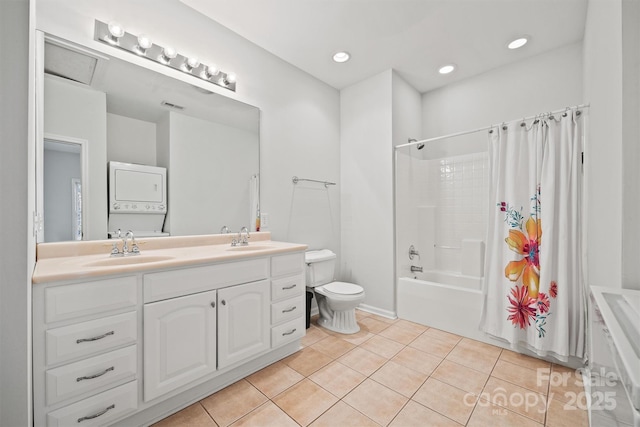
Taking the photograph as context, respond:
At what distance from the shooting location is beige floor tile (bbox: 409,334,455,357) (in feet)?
6.86

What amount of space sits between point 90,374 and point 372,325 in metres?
2.13

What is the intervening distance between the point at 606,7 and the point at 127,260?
2.79 m

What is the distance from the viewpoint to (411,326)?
2580mm

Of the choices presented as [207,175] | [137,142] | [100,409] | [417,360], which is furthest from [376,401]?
[137,142]

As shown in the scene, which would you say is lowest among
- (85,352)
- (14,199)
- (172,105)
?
(85,352)

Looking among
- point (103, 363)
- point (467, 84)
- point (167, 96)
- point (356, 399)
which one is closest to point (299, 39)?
point (167, 96)

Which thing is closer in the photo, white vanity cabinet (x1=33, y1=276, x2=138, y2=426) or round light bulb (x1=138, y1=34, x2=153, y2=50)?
white vanity cabinet (x1=33, y1=276, x2=138, y2=426)

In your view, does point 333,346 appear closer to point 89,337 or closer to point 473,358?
point 473,358

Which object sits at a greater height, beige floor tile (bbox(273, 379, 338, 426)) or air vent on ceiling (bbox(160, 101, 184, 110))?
air vent on ceiling (bbox(160, 101, 184, 110))

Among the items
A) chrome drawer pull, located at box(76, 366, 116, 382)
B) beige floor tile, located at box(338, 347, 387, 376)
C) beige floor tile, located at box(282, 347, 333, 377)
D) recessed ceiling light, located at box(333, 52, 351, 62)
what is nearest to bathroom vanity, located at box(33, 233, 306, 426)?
chrome drawer pull, located at box(76, 366, 116, 382)

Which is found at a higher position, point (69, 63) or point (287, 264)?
point (69, 63)

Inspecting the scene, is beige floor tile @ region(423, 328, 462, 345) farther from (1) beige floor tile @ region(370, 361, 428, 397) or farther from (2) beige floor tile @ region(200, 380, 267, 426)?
(2) beige floor tile @ region(200, 380, 267, 426)

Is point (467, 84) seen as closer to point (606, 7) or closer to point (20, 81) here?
point (606, 7)

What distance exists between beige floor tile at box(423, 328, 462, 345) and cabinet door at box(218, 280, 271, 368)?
148cm
